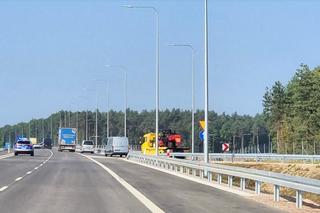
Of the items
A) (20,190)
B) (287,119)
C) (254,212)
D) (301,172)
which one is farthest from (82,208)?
(287,119)

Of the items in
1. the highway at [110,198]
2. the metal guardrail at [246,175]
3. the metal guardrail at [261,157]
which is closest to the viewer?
the highway at [110,198]

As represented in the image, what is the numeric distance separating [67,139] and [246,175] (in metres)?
82.2

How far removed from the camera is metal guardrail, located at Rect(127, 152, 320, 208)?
17.5 meters

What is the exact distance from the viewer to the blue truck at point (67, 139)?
326 feet

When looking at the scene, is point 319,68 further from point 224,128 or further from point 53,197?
point 53,197

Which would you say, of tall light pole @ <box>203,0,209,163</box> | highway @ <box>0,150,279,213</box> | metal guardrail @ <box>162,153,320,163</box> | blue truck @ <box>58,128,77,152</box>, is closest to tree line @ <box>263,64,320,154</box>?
metal guardrail @ <box>162,153,320,163</box>

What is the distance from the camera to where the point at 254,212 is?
16281 mm

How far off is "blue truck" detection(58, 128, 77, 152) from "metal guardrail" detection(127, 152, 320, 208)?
2133 inches

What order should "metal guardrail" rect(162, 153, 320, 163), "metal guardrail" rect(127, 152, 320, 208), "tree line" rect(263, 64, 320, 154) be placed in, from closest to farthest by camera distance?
"metal guardrail" rect(127, 152, 320, 208)
"metal guardrail" rect(162, 153, 320, 163)
"tree line" rect(263, 64, 320, 154)

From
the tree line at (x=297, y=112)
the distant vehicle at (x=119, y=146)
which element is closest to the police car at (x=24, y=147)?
the distant vehicle at (x=119, y=146)

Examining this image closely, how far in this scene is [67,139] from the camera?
103062 millimetres

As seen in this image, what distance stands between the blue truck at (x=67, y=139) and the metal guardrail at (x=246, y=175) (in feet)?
178

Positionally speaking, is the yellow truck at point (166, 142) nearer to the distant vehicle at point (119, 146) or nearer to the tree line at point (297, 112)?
the distant vehicle at point (119, 146)

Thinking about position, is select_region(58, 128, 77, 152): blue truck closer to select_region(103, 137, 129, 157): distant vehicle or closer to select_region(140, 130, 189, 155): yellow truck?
select_region(103, 137, 129, 157): distant vehicle
